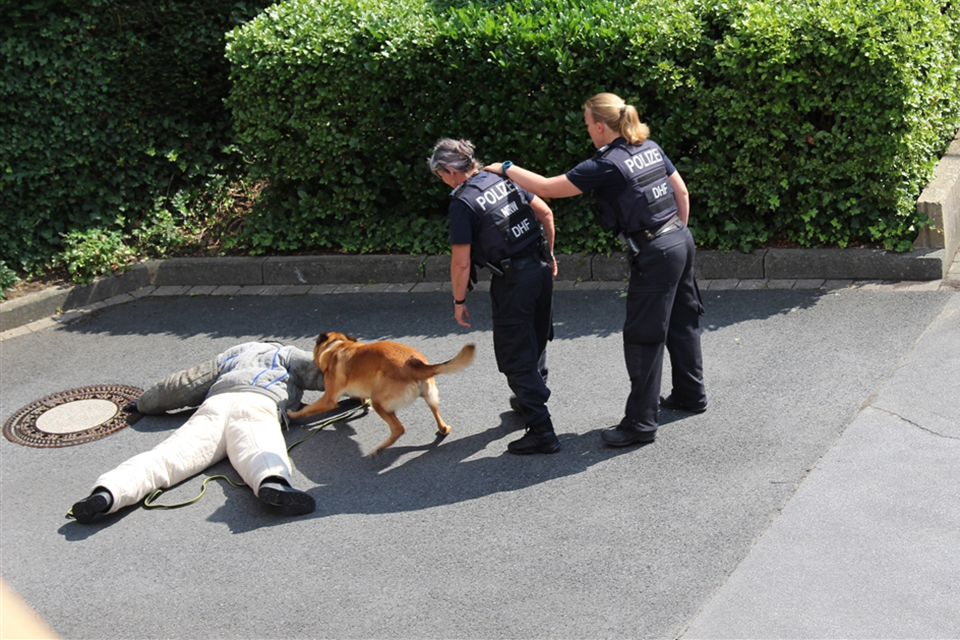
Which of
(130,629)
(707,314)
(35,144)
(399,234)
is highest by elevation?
(35,144)

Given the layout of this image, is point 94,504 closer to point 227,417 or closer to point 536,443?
point 227,417

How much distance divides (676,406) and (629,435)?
0.53m

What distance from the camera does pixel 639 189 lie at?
538 cm

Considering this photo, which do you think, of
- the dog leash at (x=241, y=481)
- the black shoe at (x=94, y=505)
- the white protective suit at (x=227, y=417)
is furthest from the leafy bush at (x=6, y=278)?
the black shoe at (x=94, y=505)

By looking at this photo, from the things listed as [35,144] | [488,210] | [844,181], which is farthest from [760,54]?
[35,144]

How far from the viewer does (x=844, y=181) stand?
7730mm

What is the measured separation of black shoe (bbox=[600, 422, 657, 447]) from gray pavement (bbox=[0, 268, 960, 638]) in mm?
67

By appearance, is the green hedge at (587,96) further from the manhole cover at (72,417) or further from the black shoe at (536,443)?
the black shoe at (536,443)

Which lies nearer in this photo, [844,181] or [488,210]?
[488,210]

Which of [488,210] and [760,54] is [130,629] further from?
[760,54]

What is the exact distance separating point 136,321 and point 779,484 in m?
6.07

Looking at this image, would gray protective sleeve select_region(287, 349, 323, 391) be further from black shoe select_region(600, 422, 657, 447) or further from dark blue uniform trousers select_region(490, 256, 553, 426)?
black shoe select_region(600, 422, 657, 447)

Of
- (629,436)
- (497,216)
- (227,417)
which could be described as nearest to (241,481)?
(227,417)

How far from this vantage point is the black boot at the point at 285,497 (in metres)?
5.45
